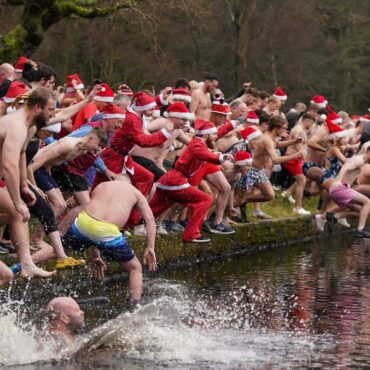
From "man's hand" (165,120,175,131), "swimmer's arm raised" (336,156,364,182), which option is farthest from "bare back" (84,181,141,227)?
"swimmer's arm raised" (336,156,364,182)

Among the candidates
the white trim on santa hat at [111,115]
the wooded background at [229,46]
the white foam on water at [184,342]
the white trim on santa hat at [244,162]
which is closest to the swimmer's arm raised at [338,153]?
the white trim on santa hat at [244,162]

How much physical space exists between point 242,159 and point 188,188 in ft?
5.85

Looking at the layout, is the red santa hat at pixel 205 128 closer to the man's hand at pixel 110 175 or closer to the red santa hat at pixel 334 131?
the man's hand at pixel 110 175

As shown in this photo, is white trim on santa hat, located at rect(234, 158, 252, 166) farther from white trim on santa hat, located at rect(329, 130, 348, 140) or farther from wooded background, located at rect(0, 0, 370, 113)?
wooded background, located at rect(0, 0, 370, 113)

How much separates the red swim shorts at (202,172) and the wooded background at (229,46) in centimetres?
849

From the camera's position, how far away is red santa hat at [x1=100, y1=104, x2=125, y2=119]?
43.6ft

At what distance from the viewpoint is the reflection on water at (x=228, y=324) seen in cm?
933

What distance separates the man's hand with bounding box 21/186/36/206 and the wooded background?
12.9 meters

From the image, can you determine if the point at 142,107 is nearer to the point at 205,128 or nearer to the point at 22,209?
the point at 205,128

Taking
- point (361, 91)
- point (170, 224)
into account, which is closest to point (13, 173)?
point (170, 224)

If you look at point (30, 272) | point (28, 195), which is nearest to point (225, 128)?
point (28, 195)

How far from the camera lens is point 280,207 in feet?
68.4

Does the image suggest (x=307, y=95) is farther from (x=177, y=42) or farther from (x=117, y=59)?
(x=117, y=59)

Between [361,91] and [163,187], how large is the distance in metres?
35.3
